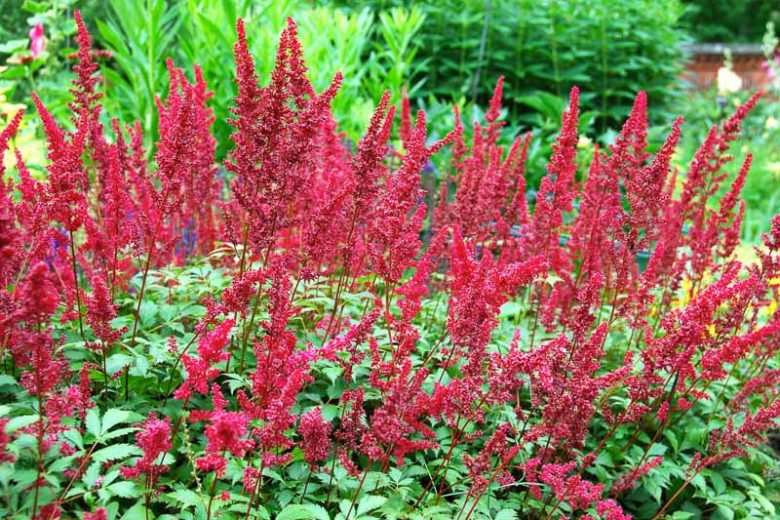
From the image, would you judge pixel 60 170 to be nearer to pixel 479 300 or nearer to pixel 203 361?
pixel 203 361

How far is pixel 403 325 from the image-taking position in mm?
2799

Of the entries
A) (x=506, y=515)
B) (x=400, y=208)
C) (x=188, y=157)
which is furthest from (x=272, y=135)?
(x=506, y=515)

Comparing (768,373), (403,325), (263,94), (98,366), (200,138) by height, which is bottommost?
(768,373)

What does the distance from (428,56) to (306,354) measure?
1157 cm

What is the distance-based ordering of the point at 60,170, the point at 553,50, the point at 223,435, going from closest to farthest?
1. the point at 223,435
2. the point at 60,170
3. the point at 553,50

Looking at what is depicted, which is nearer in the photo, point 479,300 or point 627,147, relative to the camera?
point 479,300

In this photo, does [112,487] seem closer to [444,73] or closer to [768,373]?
[768,373]

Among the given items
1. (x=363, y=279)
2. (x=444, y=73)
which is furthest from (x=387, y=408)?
(x=444, y=73)

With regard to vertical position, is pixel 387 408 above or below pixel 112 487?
above

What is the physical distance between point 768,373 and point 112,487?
3.19m

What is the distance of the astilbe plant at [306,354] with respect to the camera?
235cm

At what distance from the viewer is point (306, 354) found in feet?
8.02

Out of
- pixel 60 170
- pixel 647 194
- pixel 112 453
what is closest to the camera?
pixel 112 453

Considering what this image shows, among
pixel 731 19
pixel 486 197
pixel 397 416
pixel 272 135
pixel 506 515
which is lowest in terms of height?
pixel 506 515
